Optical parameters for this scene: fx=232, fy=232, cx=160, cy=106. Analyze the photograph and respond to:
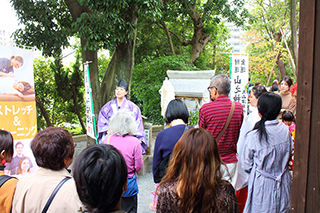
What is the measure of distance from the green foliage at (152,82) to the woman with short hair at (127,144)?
4.40 meters

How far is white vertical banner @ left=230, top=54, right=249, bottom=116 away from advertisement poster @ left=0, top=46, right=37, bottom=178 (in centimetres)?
392

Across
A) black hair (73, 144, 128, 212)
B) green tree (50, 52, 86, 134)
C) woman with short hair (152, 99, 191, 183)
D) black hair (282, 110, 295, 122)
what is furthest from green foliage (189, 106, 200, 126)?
green tree (50, 52, 86, 134)

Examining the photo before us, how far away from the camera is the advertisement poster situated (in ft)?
11.3

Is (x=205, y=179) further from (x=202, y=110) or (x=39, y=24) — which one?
(x=39, y=24)

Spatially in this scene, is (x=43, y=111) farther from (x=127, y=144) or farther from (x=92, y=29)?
(x=127, y=144)

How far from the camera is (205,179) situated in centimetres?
136

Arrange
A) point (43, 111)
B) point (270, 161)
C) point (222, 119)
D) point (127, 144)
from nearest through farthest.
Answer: point (270, 161) → point (127, 144) → point (222, 119) → point (43, 111)

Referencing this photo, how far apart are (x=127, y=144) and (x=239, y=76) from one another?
11.6ft

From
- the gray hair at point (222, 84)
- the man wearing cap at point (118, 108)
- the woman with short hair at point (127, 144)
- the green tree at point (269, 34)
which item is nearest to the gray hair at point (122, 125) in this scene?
the woman with short hair at point (127, 144)

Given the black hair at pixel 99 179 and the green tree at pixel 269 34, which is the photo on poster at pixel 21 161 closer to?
the black hair at pixel 99 179

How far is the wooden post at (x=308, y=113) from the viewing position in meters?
1.56

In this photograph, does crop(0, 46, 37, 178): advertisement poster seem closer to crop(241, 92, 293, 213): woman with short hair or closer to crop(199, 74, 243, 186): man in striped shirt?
crop(199, 74, 243, 186): man in striped shirt

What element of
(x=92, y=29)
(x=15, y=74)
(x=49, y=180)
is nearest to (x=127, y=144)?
(x=49, y=180)

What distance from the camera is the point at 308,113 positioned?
1.58m
